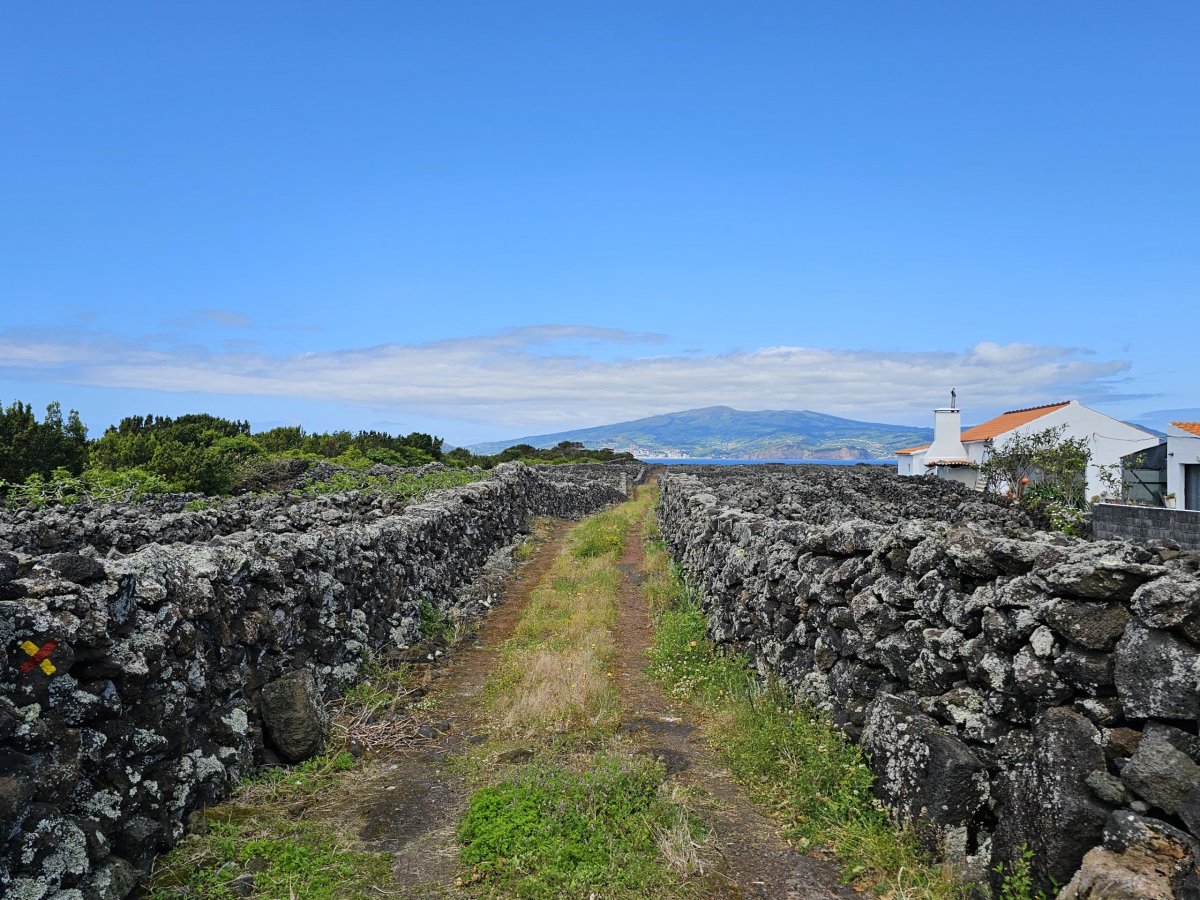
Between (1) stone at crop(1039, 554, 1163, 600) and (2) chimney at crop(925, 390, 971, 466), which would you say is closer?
(1) stone at crop(1039, 554, 1163, 600)

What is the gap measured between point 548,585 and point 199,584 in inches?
433

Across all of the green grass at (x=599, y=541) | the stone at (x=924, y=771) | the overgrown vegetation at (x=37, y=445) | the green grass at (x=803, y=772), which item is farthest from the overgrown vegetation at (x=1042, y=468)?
the overgrown vegetation at (x=37, y=445)

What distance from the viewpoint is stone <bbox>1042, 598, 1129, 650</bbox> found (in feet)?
13.4

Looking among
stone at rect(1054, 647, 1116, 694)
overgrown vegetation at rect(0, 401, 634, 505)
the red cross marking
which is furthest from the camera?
overgrown vegetation at rect(0, 401, 634, 505)

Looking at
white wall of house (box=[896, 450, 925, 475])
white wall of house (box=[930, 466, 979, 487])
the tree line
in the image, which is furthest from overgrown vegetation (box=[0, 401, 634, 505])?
white wall of house (box=[896, 450, 925, 475])

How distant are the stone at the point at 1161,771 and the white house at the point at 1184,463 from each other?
35354mm

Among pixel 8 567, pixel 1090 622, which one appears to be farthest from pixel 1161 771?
pixel 8 567

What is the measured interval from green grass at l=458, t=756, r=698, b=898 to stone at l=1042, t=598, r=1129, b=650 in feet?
9.19

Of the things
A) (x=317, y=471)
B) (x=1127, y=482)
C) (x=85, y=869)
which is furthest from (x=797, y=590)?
(x=1127, y=482)

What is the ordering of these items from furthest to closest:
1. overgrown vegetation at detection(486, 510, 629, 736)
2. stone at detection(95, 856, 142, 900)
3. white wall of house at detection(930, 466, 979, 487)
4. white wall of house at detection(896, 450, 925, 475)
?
white wall of house at detection(896, 450, 925, 475), white wall of house at detection(930, 466, 979, 487), overgrown vegetation at detection(486, 510, 629, 736), stone at detection(95, 856, 142, 900)

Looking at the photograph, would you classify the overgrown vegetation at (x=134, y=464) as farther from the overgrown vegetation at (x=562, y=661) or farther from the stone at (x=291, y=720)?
the stone at (x=291, y=720)

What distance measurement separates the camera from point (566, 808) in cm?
560

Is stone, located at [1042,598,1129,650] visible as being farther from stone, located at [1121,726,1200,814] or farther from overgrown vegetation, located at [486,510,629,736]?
overgrown vegetation, located at [486,510,629,736]

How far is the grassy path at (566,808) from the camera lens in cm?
486
